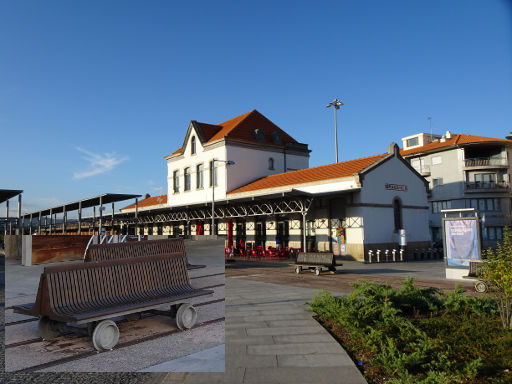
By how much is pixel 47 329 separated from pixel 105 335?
100 centimetres

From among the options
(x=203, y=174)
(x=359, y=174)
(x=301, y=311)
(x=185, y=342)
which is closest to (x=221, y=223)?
(x=203, y=174)

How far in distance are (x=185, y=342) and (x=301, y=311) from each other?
4.24 meters

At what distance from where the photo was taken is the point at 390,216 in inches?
1159

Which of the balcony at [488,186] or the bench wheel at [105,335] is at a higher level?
the balcony at [488,186]

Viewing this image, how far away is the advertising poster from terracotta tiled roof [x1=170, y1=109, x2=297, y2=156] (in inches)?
1025

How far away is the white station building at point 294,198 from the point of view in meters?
27.6

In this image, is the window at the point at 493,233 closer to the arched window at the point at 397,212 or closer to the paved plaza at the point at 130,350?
the arched window at the point at 397,212

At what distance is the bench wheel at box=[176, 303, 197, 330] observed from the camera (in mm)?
5851

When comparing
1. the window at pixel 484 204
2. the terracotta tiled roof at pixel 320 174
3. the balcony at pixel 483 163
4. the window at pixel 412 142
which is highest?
the window at pixel 412 142

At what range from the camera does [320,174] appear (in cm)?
3144

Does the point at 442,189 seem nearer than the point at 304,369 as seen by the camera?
No

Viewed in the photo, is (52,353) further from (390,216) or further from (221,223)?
(221,223)

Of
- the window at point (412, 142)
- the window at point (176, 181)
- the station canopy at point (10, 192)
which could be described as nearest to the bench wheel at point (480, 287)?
the station canopy at point (10, 192)

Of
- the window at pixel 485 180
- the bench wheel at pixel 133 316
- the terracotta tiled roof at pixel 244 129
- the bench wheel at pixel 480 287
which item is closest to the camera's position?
the bench wheel at pixel 133 316
